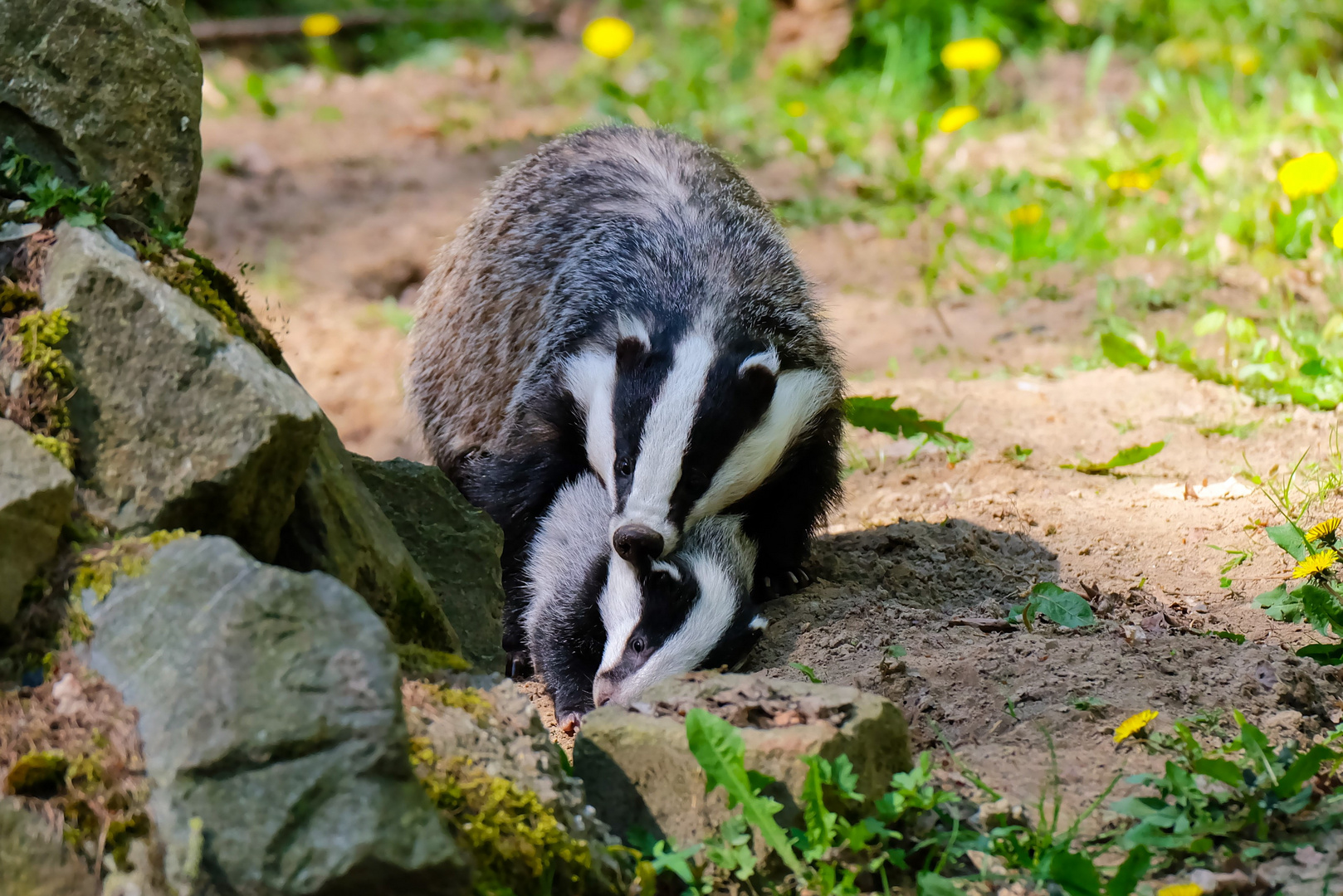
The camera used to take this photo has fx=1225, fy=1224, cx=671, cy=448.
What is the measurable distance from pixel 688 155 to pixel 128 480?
2.66 m

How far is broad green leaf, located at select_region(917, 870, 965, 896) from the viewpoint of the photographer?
178 centimetres

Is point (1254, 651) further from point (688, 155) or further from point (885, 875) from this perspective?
point (688, 155)

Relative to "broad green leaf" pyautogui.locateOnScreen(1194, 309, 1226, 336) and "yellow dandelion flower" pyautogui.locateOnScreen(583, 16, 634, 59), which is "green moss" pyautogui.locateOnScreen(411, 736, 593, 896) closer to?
"broad green leaf" pyautogui.locateOnScreen(1194, 309, 1226, 336)

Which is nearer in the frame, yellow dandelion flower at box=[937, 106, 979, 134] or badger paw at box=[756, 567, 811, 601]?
badger paw at box=[756, 567, 811, 601]

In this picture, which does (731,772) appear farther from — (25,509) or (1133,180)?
(1133,180)

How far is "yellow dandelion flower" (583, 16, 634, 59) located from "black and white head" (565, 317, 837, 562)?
5.00m

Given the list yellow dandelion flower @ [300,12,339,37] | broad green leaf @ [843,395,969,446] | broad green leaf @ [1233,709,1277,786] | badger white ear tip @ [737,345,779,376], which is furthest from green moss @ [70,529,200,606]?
yellow dandelion flower @ [300,12,339,37]

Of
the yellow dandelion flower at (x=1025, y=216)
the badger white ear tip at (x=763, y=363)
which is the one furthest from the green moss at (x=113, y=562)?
the yellow dandelion flower at (x=1025, y=216)

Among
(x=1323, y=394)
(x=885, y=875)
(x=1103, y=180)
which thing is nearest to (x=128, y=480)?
(x=885, y=875)

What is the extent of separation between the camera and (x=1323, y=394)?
3.96m

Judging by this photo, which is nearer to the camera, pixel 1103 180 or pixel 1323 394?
pixel 1323 394

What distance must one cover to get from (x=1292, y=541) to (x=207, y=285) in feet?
7.79

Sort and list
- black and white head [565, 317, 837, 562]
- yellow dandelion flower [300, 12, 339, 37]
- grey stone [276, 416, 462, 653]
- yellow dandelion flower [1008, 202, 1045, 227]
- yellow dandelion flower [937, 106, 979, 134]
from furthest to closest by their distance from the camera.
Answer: yellow dandelion flower [300, 12, 339, 37], yellow dandelion flower [937, 106, 979, 134], yellow dandelion flower [1008, 202, 1045, 227], black and white head [565, 317, 837, 562], grey stone [276, 416, 462, 653]

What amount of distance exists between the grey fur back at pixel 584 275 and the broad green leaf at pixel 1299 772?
5.89 feet
